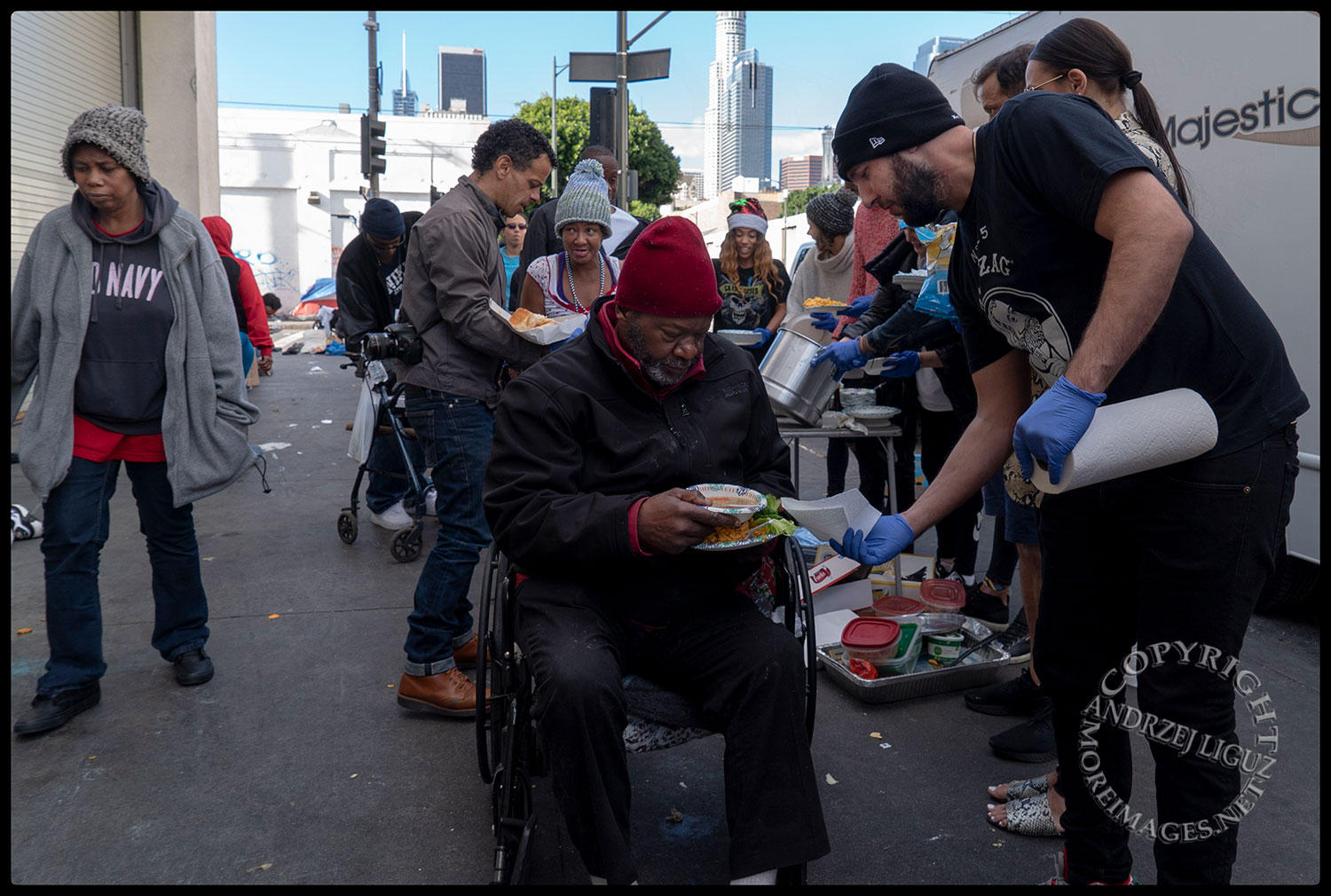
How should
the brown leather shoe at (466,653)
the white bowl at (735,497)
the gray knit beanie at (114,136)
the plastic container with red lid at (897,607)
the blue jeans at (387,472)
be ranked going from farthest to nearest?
the blue jeans at (387,472) → the plastic container with red lid at (897,607) → the brown leather shoe at (466,653) → the gray knit beanie at (114,136) → the white bowl at (735,497)

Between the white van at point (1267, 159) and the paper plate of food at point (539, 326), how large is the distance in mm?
2970

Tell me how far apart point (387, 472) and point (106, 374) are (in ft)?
9.12

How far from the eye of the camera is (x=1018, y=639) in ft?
13.0

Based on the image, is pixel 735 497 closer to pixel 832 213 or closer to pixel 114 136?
pixel 114 136

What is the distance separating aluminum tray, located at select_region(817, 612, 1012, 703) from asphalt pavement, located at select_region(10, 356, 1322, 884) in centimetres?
6

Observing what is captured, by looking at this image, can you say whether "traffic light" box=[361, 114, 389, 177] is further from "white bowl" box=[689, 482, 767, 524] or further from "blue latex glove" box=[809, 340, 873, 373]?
"white bowl" box=[689, 482, 767, 524]

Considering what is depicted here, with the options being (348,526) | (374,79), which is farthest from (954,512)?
(374,79)

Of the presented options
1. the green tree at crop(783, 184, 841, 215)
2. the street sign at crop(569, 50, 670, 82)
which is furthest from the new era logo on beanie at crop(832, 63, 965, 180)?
→ the green tree at crop(783, 184, 841, 215)

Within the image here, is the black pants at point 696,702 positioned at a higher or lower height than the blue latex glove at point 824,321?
lower

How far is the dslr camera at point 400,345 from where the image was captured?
364 cm

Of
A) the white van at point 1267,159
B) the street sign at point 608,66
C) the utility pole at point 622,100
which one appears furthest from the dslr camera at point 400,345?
the street sign at point 608,66

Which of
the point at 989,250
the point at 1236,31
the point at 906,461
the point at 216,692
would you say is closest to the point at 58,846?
the point at 216,692

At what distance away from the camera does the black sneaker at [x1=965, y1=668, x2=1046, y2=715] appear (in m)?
3.50

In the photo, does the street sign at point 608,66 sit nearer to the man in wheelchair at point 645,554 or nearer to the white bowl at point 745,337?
the white bowl at point 745,337
